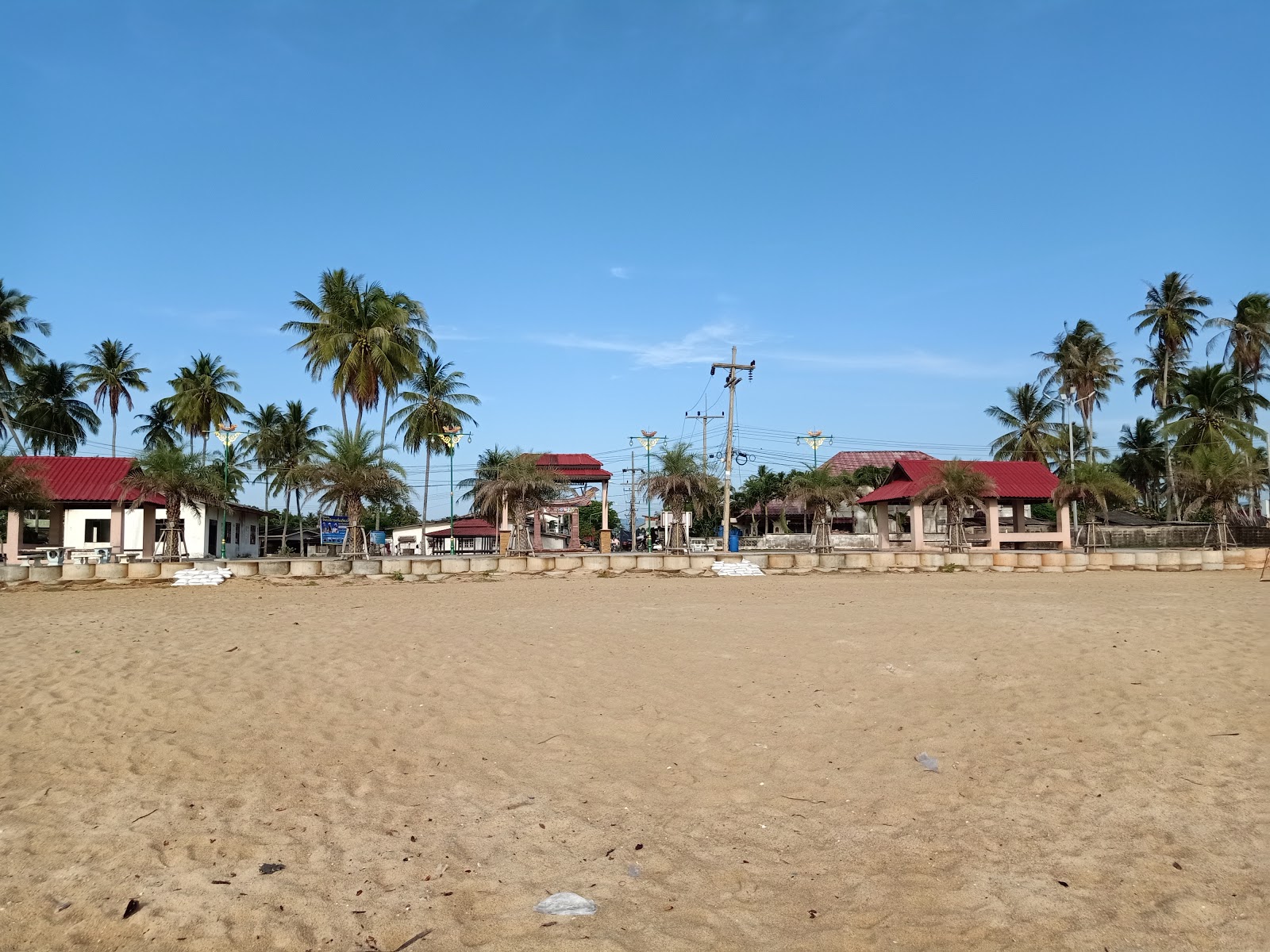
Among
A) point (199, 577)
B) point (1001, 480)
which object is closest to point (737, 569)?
point (199, 577)

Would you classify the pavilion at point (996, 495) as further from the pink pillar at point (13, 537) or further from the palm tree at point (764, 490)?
the pink pillar at point (13, 537)

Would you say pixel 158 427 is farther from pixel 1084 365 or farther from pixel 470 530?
pixel 1084 365

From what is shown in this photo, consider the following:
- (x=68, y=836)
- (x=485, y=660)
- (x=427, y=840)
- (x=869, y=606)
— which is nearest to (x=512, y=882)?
(x=427, y=840)

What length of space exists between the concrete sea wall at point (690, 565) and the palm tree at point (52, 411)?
29.4 meters

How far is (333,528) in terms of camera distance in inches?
1118

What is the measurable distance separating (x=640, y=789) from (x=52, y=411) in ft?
159

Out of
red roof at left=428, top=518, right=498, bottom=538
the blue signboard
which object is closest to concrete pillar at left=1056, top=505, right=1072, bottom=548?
the blue signboard

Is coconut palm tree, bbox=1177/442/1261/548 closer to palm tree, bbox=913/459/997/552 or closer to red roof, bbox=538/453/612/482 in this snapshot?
palm tree, bbox=913/459/997/552

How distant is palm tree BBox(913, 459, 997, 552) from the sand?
17516 millimetres

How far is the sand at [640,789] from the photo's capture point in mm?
3338

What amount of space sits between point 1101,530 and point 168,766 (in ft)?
130

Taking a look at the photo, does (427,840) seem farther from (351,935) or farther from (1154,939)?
(1154,939)

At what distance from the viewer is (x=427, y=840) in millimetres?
4145

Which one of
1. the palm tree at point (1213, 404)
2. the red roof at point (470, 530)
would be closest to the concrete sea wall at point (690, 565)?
the palm tree at point (1213, 404)
